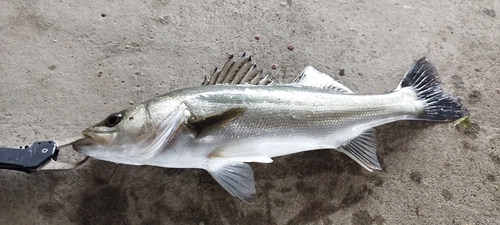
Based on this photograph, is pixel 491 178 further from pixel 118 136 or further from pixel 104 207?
pixel 104 207

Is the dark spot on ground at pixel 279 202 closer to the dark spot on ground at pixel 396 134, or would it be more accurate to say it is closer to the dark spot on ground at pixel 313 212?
the dark spot on ground at pixel 313 212

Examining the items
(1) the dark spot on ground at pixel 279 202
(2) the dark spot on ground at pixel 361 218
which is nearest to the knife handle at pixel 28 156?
(1) the dark spot on ground at pixel 279 202

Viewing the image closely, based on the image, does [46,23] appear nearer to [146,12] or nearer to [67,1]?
[67,1]

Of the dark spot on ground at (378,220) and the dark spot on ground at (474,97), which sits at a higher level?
the dark spot on ground at (474,97)

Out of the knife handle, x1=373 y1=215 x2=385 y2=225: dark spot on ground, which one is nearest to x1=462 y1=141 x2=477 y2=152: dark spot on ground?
x1=373 y1=215 x2=385 y2=225: dark spot on ground

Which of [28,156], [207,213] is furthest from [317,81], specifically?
[28,156]

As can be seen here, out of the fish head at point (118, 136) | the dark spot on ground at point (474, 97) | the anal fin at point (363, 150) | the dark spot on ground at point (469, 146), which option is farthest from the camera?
the dark spot on ground at point (474, 97)

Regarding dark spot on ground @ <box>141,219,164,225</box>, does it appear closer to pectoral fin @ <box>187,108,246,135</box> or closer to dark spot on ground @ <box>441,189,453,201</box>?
pectoral fin @ <box>187,108,246,135</box>
